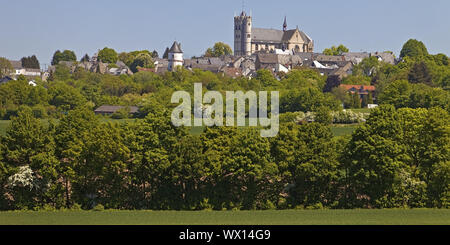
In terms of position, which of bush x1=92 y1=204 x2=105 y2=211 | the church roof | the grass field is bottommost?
bush x1=92 y1=204 x2=105 y2=211

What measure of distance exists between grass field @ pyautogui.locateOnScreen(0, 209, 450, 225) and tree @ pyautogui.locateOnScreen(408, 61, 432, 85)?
91.6 m

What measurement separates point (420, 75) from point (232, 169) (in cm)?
9204

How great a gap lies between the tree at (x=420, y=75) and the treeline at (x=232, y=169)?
8565 cm

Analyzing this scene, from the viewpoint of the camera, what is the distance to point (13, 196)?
40.1 metres

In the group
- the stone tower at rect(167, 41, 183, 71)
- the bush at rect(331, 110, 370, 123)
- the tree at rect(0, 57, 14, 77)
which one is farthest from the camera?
the stone tower at rect(167, 41, 183, 71)

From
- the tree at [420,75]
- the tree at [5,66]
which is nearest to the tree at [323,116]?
the tree at [420,75]

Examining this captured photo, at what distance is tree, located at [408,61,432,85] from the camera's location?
125856 mm

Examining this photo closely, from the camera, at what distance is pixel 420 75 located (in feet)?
416

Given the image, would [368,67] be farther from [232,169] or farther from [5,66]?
[232,169]

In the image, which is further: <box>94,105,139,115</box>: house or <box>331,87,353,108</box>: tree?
<box>331,87,353,108</box>: tree

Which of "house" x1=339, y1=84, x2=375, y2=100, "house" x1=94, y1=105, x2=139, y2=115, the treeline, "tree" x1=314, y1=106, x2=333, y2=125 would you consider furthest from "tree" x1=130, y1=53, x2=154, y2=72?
the treeline

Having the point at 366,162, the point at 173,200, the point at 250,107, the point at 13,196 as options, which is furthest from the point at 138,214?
the point at 250,107

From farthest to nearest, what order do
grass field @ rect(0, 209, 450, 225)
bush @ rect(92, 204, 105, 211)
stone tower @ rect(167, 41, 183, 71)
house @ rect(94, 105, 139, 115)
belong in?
stone tower @ rect(167, 41, 183, 71) < house @ rect(94, 105, 139, 115) < bush @ rect(92, 204, 105, 211) < grass field @ rect(0, 209, 450, 225)

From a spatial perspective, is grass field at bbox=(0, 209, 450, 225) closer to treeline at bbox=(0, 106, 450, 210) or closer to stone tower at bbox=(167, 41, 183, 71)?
treeline at bbox=(0, 106, 450, 210)
